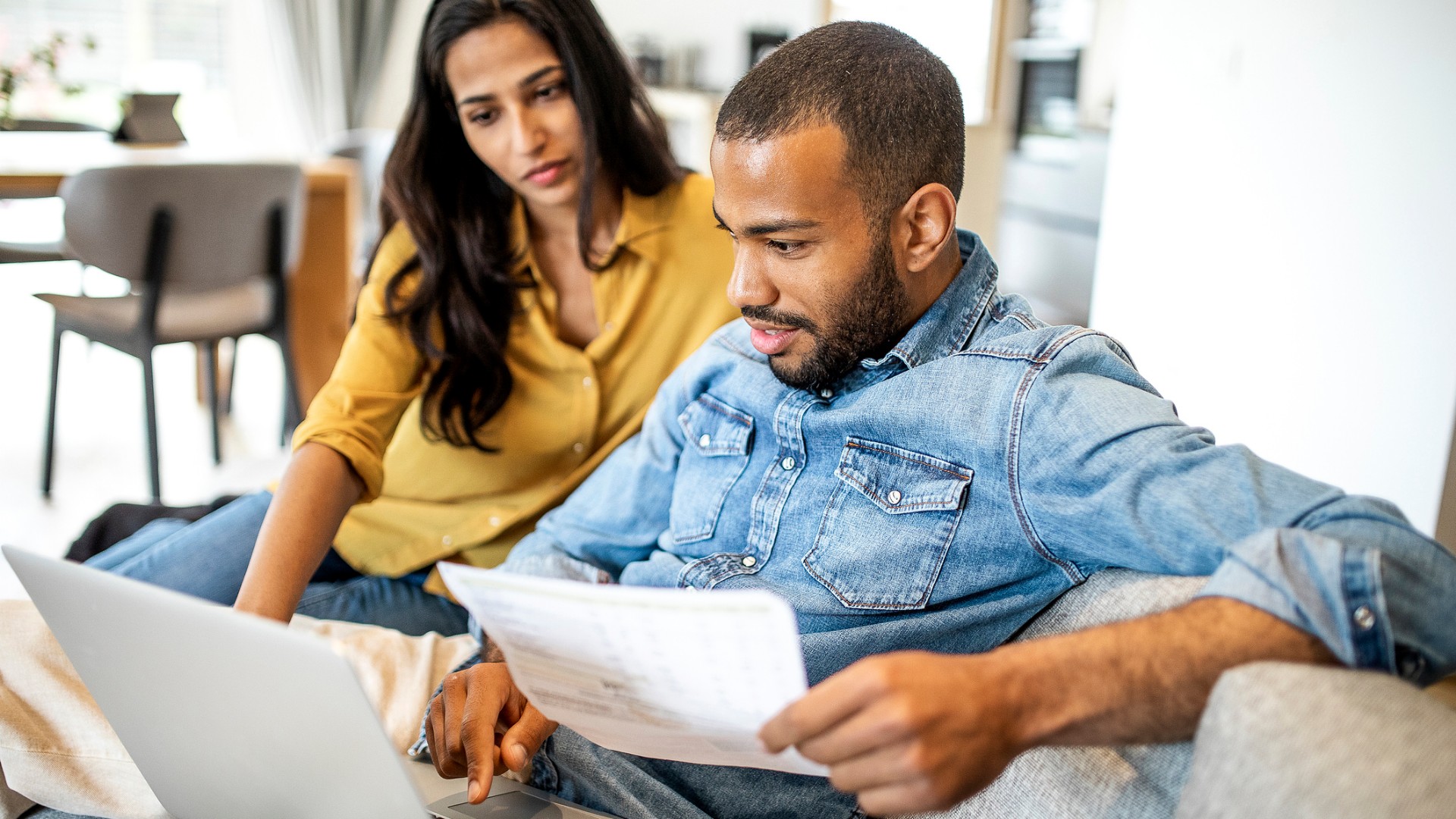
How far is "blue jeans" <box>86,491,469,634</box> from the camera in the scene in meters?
1.49

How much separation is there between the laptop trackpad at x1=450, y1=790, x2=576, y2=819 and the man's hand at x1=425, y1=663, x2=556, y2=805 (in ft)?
0.05

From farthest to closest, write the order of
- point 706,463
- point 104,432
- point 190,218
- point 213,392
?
point 104,432 → point 213,392 → point 190,218 → point 706,463

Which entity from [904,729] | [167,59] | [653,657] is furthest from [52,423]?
[167,59]

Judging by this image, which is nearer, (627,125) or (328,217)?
(627,125)

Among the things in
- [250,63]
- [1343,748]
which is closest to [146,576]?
[1343,748]

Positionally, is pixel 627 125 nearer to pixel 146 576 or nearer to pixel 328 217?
pixel 146 576

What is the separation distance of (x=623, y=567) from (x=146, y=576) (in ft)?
2.20

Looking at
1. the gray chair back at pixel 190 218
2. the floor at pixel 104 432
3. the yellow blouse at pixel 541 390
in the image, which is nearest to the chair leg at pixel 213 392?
the floor at pixel 104 432

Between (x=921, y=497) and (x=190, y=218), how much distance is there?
101 inches

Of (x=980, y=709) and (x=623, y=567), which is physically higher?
(x=980, y=709)

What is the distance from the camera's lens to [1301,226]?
2273 mm

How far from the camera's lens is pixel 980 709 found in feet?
2.16

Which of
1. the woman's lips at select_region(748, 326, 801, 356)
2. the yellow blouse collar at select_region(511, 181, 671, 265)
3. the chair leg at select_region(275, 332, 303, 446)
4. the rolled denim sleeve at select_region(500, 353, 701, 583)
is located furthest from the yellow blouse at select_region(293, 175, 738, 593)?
the chair leg at select_region(275, 332, 303, 446)

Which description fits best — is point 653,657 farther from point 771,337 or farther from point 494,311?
point 494,311
